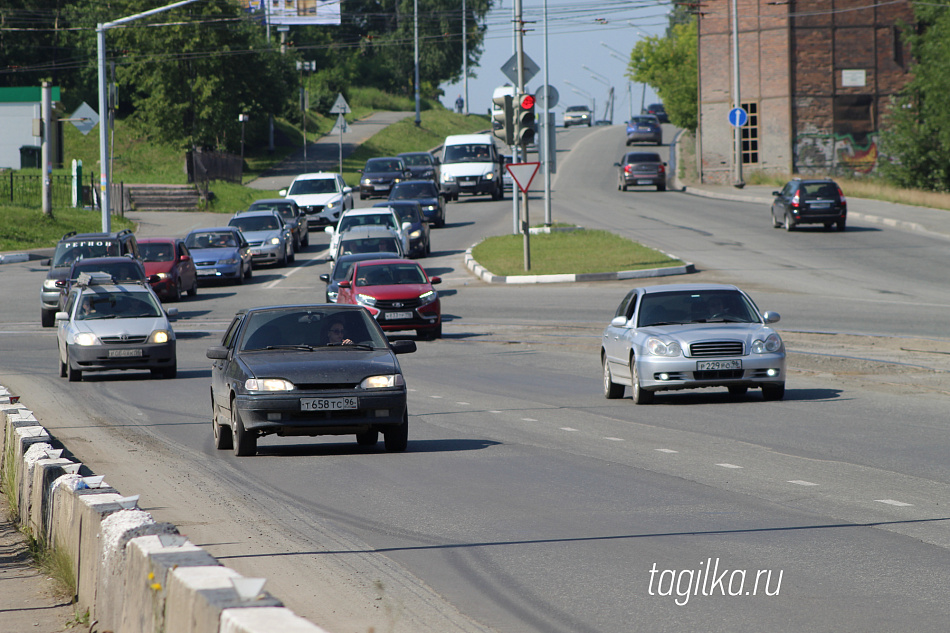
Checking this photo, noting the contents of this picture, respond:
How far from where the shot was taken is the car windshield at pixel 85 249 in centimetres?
3044

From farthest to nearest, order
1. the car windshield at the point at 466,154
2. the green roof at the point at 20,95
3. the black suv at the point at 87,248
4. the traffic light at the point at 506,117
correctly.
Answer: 1. the green roof at the point at 20,95
2. the car windshield at the point at 466,154
3. the traffic light at the point at 506,117
4. the black suv at the point at 87,248

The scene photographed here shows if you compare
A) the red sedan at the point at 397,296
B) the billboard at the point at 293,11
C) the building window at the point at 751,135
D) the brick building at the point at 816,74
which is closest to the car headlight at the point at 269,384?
the red sedan at the point at 397,296

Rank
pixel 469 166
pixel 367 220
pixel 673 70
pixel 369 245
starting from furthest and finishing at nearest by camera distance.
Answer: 1. pixel 673 70
2. pixel 469 166
3. pixel 367 220
4. pixel 369 245

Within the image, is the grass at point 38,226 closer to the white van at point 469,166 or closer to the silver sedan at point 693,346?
the white van at point 469,166

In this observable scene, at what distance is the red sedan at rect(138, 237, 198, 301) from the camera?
32469 millimetres

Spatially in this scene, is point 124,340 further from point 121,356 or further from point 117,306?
point 117,306

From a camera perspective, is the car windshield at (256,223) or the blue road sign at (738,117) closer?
the car windshield at (256,223)

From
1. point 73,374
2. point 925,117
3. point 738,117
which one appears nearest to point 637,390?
point 73,374

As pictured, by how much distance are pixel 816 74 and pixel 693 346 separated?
4940 centimetres

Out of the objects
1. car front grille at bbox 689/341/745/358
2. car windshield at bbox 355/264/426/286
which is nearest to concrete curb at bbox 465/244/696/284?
car windshield at bbox 355/264/426/286

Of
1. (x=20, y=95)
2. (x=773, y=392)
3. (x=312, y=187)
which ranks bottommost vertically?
(x=773, y=392)

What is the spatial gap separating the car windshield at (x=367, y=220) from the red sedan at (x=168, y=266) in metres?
4.63

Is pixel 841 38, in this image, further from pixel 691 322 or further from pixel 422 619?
pixel 422 619

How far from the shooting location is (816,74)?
6097cm
